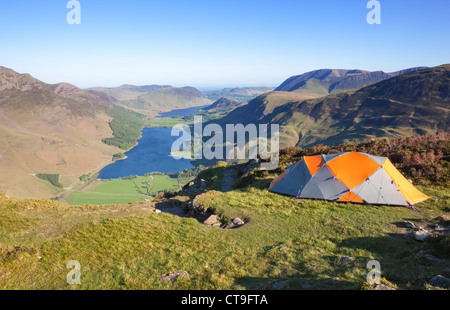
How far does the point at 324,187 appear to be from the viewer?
80.6ft

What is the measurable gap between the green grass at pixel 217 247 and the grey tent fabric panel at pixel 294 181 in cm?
363

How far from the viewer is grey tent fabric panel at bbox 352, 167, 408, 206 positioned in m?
22.3

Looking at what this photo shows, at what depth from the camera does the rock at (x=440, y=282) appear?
9117 mm

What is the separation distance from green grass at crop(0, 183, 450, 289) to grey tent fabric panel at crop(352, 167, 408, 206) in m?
0.91

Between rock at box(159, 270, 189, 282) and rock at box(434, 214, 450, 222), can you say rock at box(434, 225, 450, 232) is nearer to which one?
rock at box(434, 214, 450, 222)

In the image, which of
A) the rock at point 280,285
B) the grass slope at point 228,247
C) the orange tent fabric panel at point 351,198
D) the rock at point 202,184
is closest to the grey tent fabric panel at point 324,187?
the orange tent fabric panel at point 351,198

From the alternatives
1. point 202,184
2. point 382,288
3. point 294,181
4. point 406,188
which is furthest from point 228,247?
point 202,184

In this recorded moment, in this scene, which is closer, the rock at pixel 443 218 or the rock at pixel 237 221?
the rock at pixel 443 218

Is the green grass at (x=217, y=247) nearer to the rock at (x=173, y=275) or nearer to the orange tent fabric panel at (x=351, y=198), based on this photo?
the rock at (x=173, y=275)

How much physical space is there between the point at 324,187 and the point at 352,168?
3.64 m

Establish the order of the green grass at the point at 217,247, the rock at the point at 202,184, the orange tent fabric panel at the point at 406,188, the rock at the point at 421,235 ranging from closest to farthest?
the green grass at the point at 217,247, the rock at the point at 421,235, the orange tent fabric panel at the point at 406,188, the rock at the point at 202,184

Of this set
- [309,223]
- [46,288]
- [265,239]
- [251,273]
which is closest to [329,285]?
[251,273]

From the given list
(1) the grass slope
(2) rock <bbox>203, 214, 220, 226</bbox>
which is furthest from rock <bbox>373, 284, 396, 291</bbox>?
(2) rock <bbox>203, 214, 220, 226</bbox>
